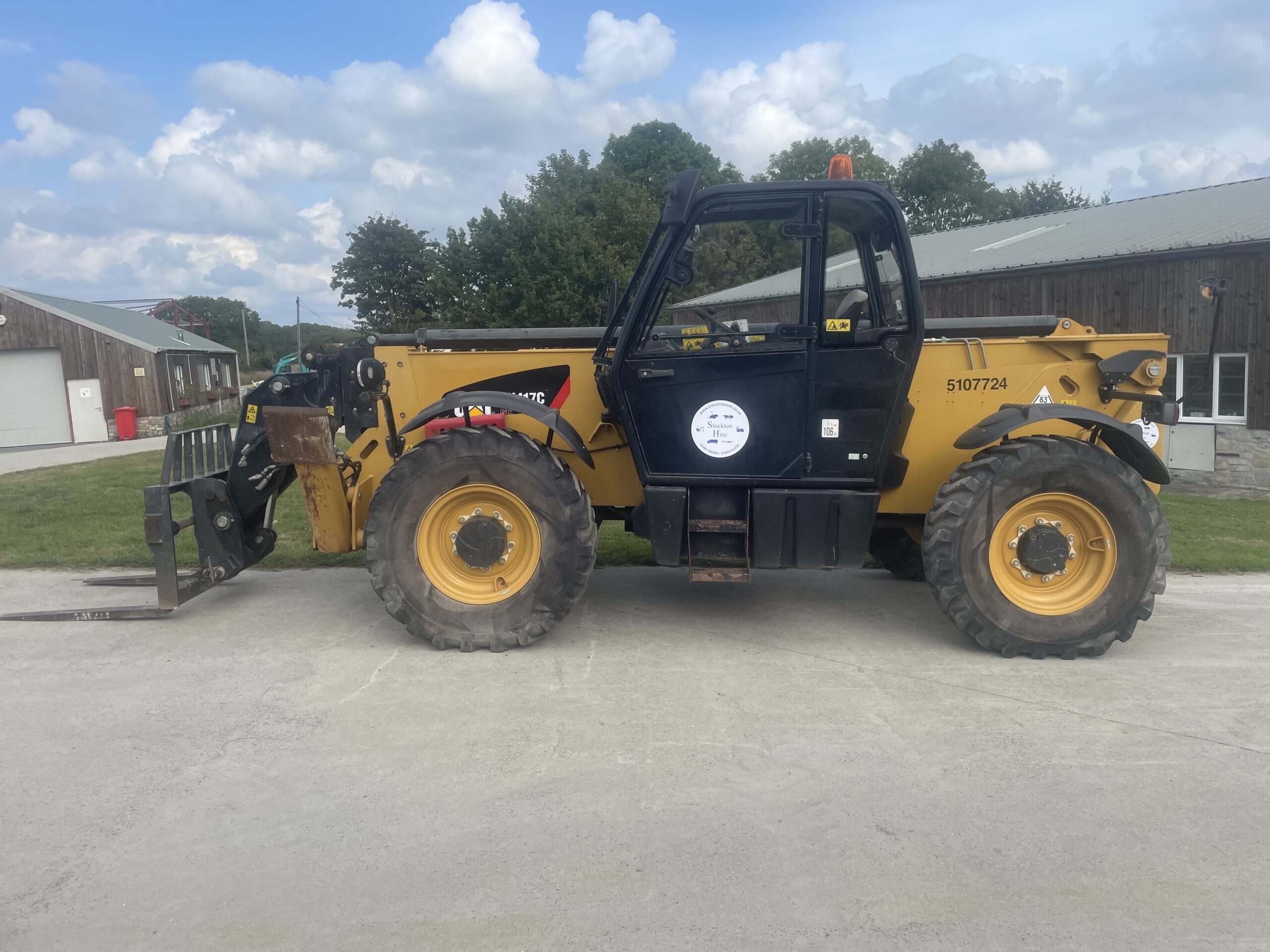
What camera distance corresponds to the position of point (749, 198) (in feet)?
17.3

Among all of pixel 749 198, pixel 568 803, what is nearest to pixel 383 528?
pixel 568 803

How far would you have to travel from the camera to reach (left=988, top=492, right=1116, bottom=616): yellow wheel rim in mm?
5371

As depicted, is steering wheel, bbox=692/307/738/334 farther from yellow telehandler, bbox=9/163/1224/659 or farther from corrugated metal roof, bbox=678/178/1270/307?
corrugated metal roof, bbox=678/178/1270/307

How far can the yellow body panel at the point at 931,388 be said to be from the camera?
5.67 metres

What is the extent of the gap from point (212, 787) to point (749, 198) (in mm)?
4088

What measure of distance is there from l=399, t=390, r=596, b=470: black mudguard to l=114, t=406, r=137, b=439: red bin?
2463 centimetres

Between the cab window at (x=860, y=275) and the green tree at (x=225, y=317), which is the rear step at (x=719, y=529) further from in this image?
the green tree at (x=225, y=317)

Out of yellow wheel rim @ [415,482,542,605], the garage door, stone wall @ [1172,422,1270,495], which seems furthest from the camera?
the garage door

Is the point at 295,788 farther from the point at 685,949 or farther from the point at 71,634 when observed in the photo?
the point at 71,634

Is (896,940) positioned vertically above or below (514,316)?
below

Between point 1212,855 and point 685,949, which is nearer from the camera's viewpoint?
point 685,949

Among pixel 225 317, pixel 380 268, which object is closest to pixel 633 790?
pixel 380 268

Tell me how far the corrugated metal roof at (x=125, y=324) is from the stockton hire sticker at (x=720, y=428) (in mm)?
26466

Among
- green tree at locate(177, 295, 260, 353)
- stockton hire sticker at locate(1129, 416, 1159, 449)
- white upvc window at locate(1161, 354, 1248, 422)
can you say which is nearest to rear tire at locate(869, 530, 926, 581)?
stockton hire sticker at locate(1129, 416, 1159, 449)
